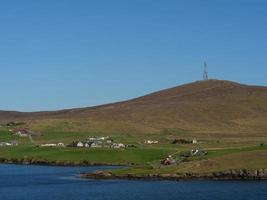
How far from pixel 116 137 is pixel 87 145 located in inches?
1003

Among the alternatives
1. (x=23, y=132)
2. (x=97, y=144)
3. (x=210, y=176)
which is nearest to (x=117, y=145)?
(x=97, y=144)

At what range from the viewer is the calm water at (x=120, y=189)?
3108 inches

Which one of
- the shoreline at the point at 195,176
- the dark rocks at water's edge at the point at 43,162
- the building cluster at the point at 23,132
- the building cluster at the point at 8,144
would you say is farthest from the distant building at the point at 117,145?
the building cluster at the point at 23,132

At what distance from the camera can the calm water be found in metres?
78.9

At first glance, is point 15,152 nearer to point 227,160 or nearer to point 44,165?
point 44,165

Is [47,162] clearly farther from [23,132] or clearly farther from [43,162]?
[23,132]

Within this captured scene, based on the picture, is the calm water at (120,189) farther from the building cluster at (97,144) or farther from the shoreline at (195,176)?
the building cluster at (97,144)

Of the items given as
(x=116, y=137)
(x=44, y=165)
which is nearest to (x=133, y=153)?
(x=44, y=165)

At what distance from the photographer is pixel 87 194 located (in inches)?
3238

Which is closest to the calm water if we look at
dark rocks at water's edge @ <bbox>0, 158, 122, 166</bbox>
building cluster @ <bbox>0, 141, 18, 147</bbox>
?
dark rocks at water's edge @ <bbox>0, 158, 122, 166</bbox>

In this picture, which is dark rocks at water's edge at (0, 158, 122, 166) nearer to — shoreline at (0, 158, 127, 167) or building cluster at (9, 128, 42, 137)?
shoreline at (0, 158, 127, 167)

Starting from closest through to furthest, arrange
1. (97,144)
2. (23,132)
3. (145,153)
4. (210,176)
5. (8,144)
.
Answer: (210,176) → (145,153) → (97,144) → (8,144) → (23,132)

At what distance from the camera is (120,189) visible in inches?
3391

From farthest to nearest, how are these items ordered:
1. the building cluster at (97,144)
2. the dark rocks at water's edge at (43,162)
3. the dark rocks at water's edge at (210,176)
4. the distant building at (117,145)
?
the building cluster at (97,144), the distant building at (117,145), the dark rocks at water's edge at (43,162), the dark rocks at water's edge at (210,176)
